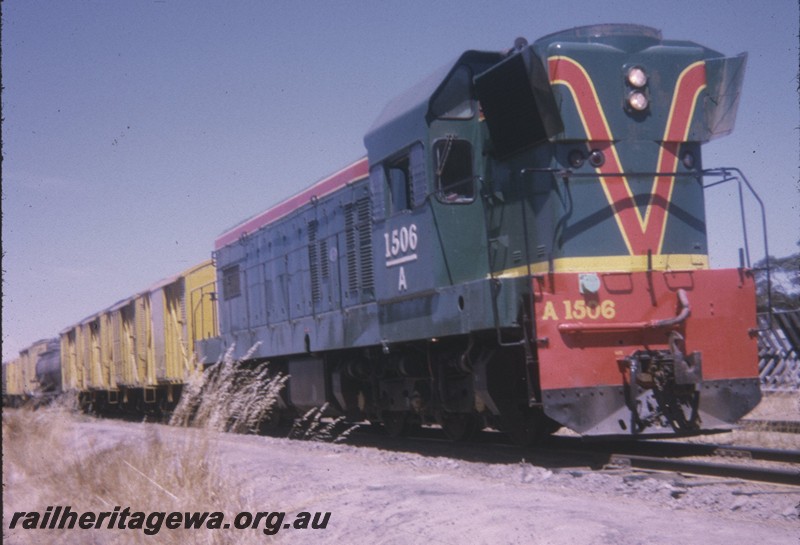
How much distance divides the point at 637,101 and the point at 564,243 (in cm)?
158

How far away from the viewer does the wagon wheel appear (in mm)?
11289

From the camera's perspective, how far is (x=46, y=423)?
1301 cm

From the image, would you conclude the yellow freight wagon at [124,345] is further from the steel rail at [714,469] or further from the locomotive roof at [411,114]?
the steel rail at [714,469]

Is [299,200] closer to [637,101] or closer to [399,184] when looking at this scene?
[399,184]

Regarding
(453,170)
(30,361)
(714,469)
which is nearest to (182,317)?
(453,170)

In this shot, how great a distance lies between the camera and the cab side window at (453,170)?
8.84 meters

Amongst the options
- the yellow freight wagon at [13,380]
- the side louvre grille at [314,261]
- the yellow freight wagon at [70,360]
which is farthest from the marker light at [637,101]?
the yellow freight wagon at [13,380]

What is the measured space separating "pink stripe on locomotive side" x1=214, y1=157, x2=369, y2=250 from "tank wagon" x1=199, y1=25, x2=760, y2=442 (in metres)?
1.23

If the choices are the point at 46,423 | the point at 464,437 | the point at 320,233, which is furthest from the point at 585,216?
the point at 46,423

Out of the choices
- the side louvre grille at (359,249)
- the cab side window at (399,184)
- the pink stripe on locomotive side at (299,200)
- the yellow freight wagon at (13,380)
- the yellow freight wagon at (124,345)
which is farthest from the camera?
the yellow freight wagon at (13,380)

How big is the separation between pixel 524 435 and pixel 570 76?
12.4 ft

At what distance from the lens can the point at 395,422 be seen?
11453mm

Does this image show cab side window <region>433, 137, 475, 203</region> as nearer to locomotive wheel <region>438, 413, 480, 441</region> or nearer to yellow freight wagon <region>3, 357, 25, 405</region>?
locomotive wheel <region>438, 413, 480, 441</region>

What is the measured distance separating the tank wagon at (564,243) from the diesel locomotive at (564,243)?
0.02 metres
